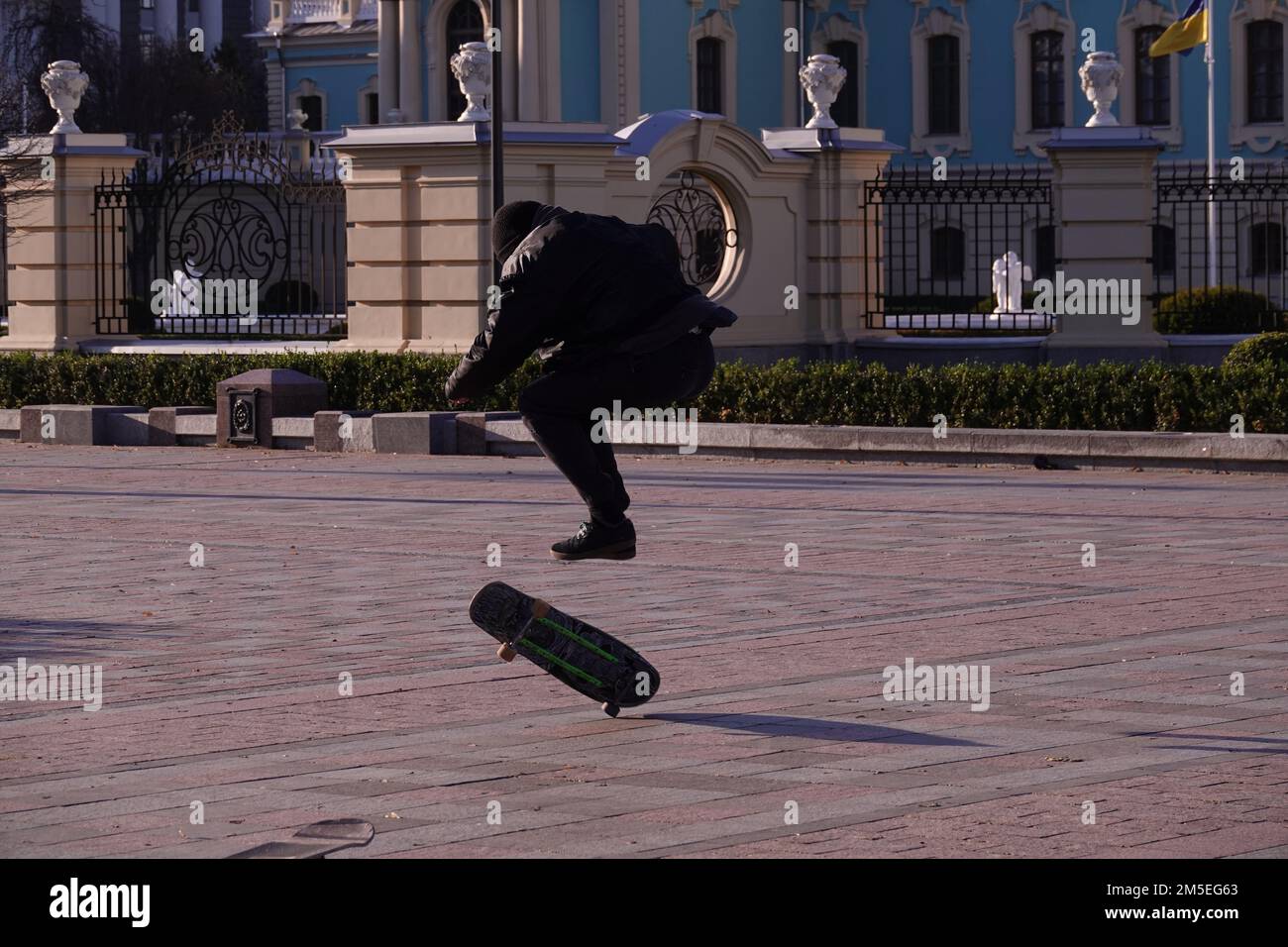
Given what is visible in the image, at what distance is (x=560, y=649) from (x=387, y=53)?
140 ft

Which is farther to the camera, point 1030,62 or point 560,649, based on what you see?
point 1030,62

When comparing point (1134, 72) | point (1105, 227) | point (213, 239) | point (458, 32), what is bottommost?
point (1105, 227)

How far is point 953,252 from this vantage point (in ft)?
159

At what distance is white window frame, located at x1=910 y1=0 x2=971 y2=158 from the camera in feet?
170

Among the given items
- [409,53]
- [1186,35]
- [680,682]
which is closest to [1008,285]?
[1186,35]

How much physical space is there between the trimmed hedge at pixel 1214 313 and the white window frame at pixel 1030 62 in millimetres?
20953

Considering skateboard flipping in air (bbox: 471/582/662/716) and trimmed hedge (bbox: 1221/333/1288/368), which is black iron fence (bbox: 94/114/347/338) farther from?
skateboard flipping in air (bbox: 471/582/662/716)

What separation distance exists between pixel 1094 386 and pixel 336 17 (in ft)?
149

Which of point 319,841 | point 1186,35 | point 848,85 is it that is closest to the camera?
point 319,841

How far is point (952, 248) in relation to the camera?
49.1 m

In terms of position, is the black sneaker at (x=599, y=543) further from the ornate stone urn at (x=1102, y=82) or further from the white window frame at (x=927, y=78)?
the white window frame at (x=927, y=78)

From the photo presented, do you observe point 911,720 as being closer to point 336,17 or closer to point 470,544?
point 470,544

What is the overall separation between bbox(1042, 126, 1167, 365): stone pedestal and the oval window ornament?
3.65m

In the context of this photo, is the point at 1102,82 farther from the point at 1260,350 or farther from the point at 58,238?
the point at 58,238
